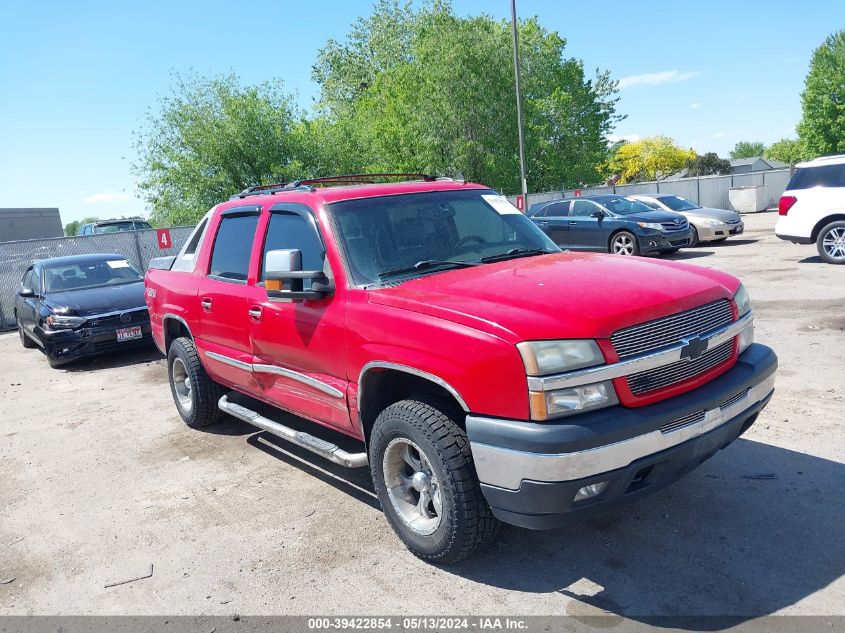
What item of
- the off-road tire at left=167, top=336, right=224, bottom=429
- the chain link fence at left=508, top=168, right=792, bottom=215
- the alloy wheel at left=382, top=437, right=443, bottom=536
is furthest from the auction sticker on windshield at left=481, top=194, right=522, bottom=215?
the chain link fence at left=508, top=168, right=792, bottom=215

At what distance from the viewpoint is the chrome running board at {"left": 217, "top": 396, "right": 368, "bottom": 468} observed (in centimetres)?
381

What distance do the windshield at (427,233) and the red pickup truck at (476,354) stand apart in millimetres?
12

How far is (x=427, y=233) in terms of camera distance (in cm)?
418

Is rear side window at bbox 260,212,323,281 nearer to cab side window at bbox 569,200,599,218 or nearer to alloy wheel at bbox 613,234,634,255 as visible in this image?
alloy wheel at bbox 613,234,634,255

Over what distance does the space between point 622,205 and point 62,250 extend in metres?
13.2

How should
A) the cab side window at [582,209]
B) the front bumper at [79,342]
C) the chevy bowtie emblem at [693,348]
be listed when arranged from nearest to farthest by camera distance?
the chevy bowtie emblem at [693,348]
the front bumper at [79,342]
the cab side window at [582,209]

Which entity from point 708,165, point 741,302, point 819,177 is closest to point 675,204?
point 819,177

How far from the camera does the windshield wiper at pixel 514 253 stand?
412 cm

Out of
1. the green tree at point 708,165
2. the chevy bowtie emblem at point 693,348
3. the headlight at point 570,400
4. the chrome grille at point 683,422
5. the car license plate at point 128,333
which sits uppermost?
the green tree at point 708,165

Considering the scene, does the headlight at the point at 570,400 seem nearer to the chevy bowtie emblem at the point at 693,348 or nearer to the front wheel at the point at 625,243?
the chevy bowtie emblem at the point at 693,348

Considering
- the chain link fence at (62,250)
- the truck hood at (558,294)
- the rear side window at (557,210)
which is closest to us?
the truck hood at (558,294)

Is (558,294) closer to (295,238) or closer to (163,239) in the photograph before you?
(295,238)

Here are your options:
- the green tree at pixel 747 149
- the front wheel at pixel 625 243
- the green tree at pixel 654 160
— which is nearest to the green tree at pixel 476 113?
the front wheel at pixel 625 243

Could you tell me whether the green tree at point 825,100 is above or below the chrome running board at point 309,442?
above
